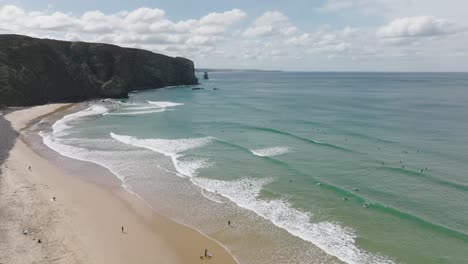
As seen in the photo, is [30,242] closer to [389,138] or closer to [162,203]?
[162,203]

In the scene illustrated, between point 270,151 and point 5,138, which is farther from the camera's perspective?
point 5,138

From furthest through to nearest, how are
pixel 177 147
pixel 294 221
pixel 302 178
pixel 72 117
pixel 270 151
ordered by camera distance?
pixel 72 117 → pixel 177 147 → pixel 270 151 → pixel 302 178 → pixel 294 221

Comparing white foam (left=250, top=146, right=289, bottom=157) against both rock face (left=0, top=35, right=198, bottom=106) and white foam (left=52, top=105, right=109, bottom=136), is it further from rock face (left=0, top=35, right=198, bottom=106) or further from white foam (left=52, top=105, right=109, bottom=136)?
rock face (left=0, top=35, right=198, bottom=106)

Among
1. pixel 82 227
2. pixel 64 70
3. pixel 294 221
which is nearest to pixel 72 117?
pixel 64 70

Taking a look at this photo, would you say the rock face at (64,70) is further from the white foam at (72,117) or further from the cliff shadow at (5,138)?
the cliff shadow at (5,138)

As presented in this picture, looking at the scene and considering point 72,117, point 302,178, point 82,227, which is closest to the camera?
point 82,227

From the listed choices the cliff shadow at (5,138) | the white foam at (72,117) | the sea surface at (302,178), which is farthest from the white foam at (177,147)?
the cliff shadow at (5,138)

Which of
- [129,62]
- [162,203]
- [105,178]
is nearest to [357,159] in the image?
[162,203]

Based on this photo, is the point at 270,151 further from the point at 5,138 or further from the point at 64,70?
the point at 64,70
